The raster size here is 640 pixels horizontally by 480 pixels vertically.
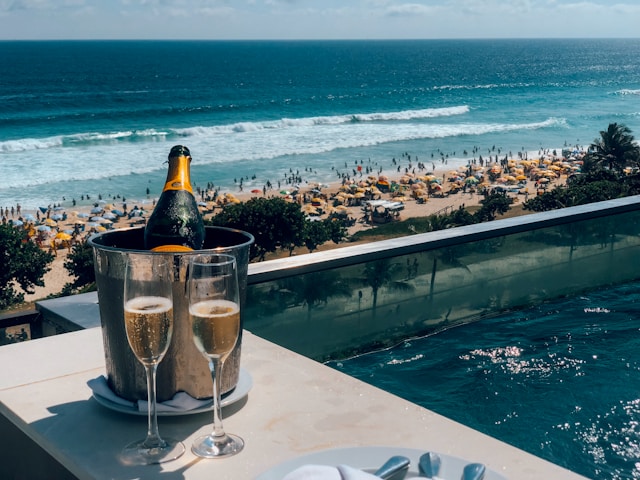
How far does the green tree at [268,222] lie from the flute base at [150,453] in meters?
14.5

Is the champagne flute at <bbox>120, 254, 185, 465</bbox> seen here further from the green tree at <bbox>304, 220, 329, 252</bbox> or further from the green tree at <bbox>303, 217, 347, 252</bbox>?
the green tree at <bbox>304, 220, 329, 252</bbox>

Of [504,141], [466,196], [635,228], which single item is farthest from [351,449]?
[504,141]

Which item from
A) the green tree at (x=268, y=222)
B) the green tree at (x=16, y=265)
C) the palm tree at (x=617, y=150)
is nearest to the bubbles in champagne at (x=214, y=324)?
the green tree at (x=268, y=222)

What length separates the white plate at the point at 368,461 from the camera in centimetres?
116

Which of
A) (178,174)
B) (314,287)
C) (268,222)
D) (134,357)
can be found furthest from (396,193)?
(134,357)

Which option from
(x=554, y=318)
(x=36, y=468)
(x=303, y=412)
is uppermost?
(x=303, y=412)

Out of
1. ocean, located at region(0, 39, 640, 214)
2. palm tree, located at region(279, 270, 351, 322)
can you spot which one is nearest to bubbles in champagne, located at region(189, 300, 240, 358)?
palm tree, located at region(279, 270, 351, 322)

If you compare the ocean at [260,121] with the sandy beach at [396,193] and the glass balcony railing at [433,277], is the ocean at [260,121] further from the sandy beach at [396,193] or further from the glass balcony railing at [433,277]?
the glass balcony railing at [433,277]

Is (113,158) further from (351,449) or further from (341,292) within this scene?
(351,449)

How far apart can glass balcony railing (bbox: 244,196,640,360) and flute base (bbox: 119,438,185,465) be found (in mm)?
1793

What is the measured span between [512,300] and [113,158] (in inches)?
1127

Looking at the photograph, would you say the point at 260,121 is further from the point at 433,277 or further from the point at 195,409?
the point at 195,409

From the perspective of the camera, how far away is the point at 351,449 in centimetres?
122

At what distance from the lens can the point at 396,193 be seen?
27312mm
